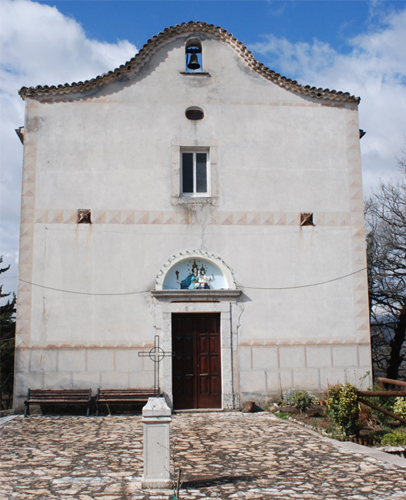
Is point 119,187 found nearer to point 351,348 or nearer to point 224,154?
point 224,154

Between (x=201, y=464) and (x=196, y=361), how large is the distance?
207 inches

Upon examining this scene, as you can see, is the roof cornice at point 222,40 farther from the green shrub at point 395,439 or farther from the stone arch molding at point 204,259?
the green shrub at point 395,439

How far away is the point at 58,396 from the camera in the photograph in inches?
477

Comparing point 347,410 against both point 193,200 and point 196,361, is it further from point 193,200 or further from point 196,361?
point 193,200

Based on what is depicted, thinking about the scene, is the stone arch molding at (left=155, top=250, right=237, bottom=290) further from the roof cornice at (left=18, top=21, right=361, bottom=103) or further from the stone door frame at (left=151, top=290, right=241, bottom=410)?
the roof cornice at (left=18, top=21, right=361, bottom=103)

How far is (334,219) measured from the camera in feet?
44.3

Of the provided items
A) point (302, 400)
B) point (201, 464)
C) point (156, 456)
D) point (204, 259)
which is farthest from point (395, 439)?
point (204, 259)

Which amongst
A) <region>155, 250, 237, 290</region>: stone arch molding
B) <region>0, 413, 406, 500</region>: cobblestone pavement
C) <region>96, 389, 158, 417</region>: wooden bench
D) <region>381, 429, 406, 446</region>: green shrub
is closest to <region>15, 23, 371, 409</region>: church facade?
<region>155, 250, 237, 290</region>: stone arch molding

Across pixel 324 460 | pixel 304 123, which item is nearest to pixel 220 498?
pixel 324 460

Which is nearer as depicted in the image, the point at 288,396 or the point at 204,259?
the point at 288,396

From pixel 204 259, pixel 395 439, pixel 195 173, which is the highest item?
pixel 195 173

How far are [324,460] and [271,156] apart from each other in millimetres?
8122

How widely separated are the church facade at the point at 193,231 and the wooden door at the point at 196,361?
0.03 m

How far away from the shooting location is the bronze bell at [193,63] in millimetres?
14047
